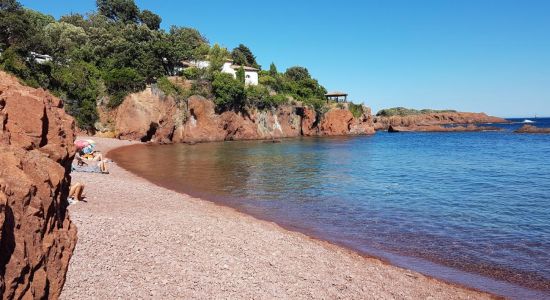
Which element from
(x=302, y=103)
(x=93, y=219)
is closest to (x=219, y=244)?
(x=93, y=219)

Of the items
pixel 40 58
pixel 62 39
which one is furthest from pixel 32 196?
pixel 62 39

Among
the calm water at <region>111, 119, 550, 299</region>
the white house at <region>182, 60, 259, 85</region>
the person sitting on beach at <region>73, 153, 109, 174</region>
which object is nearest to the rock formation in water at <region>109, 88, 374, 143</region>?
the white house at <region>182, 60, 259, 85</region>

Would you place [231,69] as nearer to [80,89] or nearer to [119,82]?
[119,82]

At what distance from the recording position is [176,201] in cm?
1745

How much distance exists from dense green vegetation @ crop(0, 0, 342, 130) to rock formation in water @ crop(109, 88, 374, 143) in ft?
5.95

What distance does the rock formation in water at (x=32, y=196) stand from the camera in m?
3.62

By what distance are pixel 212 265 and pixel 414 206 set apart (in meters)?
12.5

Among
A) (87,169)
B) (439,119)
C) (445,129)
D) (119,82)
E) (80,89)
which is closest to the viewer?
(87,169)

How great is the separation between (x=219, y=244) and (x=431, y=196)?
1440 centimetres

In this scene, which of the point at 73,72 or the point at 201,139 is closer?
the point at 73,72

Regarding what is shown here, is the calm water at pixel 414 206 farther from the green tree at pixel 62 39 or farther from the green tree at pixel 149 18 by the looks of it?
the green tree at pixel 149 18

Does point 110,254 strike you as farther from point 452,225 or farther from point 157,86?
point 157,86

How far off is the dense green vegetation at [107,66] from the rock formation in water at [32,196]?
43727 mm

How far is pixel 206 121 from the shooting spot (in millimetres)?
66500
